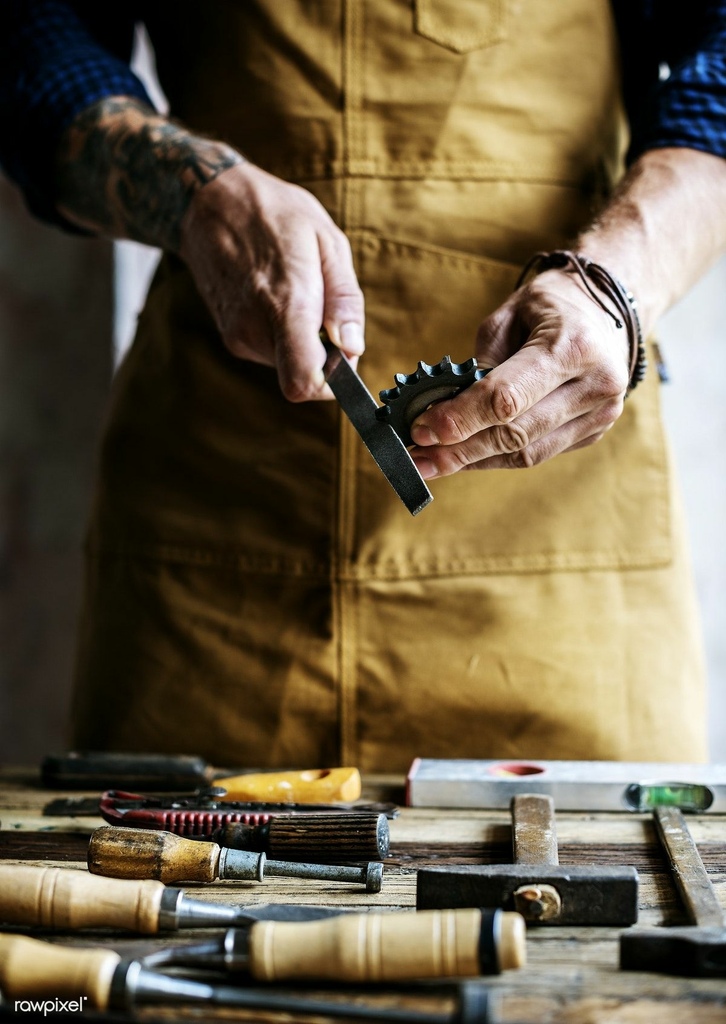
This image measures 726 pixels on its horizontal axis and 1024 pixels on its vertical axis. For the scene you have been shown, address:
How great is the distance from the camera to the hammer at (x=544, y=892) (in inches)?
26.2

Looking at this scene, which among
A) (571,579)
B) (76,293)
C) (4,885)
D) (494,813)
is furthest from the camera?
(76,293)

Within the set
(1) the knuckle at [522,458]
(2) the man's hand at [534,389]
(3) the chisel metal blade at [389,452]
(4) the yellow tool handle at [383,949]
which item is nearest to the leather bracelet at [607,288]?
(2) the man's hand at [534,389]

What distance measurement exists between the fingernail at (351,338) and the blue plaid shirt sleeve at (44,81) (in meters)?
0.52

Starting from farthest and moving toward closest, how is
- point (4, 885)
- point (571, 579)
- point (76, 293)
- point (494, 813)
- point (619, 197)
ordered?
point (76, 293), point (571, 579), point (619, 197), point (494, 813), point (4, 885)

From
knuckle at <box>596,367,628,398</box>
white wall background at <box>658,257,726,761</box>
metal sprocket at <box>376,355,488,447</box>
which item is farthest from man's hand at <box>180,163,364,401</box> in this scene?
white wall background at <box>658,257,726,761</box>

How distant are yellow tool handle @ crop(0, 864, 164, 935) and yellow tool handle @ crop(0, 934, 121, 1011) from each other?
7 cm

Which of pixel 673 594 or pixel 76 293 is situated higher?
pixel 76 293

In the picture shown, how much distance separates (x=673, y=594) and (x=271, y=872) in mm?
676

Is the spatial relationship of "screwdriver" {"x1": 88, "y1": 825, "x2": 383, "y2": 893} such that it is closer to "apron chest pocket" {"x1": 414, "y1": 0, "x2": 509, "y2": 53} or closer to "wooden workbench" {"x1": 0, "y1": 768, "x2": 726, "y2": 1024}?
"wooden workbench" {"x1": 0, "y1": 768, "x2": 726, "y2": 1024}

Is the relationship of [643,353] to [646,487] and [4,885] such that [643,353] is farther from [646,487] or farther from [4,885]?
[4,885]

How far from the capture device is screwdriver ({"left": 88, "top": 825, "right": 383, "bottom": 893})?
73cm

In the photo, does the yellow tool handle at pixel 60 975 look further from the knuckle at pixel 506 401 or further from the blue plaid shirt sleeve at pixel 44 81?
→ the blue plaid shirt sleeve at pixel 44 81

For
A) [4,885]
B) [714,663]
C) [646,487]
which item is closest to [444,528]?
[646,487]

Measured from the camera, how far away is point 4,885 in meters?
0.67
